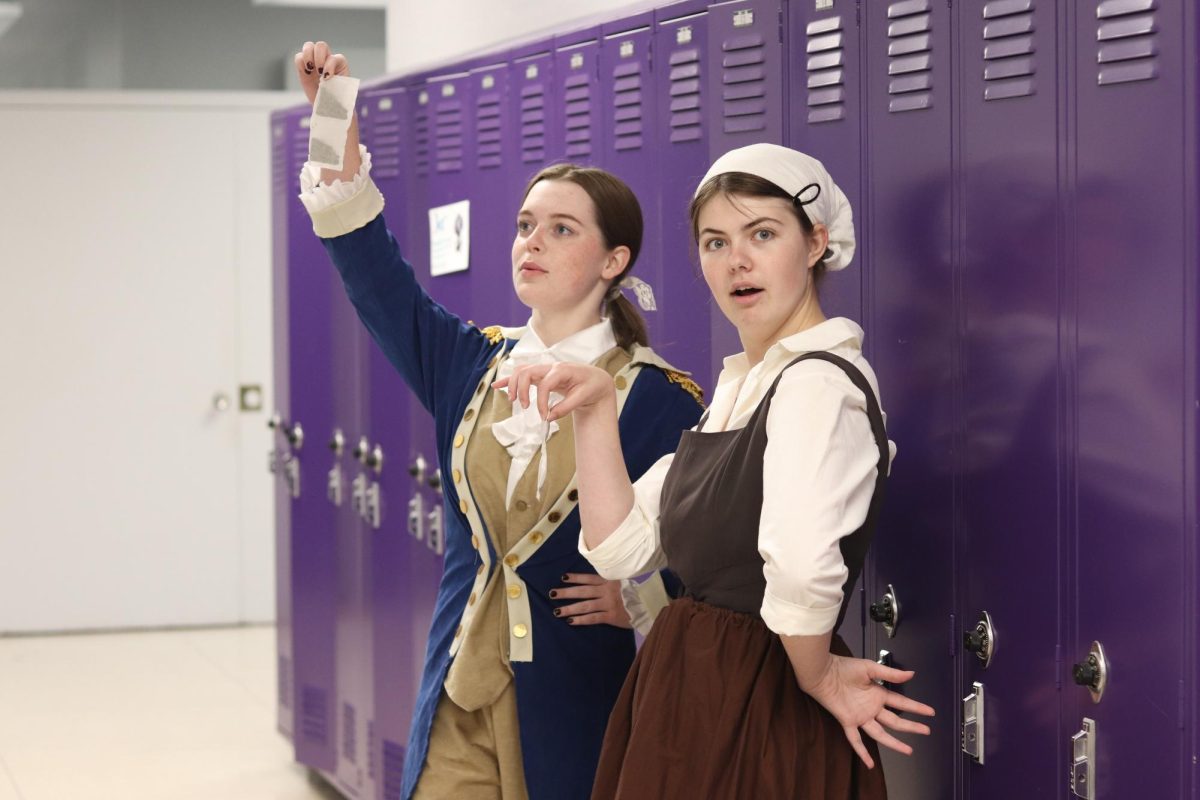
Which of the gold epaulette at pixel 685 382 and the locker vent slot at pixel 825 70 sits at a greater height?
the locker vent slot at pixel 825 70

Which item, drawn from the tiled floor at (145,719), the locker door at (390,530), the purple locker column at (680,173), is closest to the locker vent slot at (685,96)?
the purple locker column at (680,173)

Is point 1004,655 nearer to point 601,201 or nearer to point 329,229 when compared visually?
point 601,201

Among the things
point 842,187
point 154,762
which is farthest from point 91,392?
point 842,187

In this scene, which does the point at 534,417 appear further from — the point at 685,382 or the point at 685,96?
the point at 685,96

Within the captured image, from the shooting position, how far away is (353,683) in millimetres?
4184

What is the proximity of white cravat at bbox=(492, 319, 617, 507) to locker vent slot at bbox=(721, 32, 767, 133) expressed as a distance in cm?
45

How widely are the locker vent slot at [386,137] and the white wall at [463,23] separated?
10cm

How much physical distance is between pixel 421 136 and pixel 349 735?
165cm

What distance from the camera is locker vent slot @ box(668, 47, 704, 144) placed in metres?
2.70

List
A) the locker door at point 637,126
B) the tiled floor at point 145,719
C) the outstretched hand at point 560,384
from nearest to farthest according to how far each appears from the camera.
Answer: the outstretched hand at point 560,384, the locker door at point 637,126, the tiled floor at point 145,719

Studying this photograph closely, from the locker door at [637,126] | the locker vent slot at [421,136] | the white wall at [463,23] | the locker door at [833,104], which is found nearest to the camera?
the locker door at [833,104]

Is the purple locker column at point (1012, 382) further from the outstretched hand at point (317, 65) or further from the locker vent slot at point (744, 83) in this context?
the outstretched hand at point (317, 65)

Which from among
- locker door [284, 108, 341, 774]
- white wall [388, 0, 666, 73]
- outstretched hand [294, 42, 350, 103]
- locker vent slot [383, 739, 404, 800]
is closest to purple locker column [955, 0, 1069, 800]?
outstretched hand [294, 42, 350, 103]

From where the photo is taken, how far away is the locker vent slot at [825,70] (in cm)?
235
